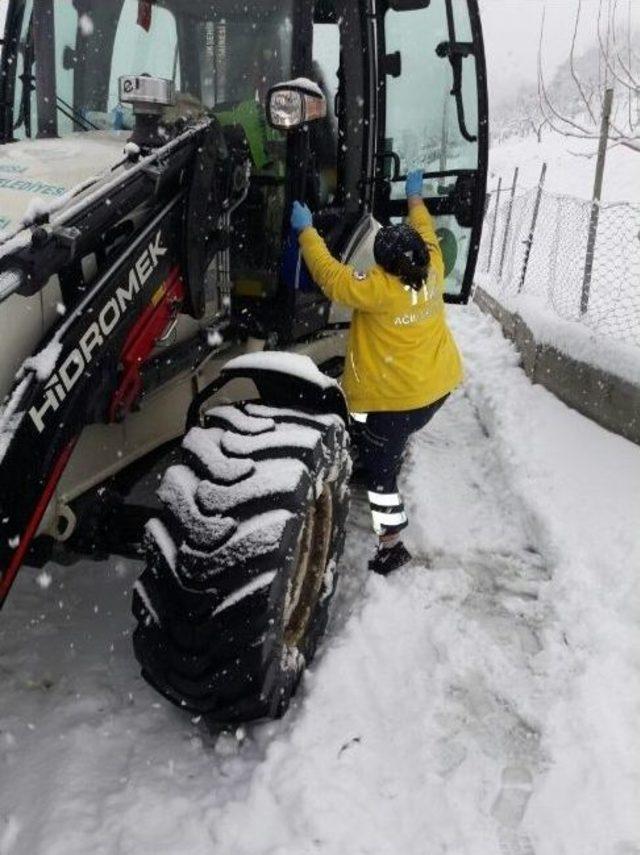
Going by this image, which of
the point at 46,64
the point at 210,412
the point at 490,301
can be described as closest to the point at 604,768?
the point at 210,412

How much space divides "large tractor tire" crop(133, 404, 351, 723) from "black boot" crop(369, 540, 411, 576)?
3.67 feet

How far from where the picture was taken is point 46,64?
332 cm

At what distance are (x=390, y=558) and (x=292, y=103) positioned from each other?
Result: 205 centimetres

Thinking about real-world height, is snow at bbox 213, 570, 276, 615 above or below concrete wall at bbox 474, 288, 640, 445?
above

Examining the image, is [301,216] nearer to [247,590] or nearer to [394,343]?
[394,343]

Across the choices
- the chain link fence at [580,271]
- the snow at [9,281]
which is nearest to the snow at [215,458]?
the snow at [9,281]

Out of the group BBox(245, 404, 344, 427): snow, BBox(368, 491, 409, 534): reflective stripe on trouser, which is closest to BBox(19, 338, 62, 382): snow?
BBox(245, 404, 344, 427): snow

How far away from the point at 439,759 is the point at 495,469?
2818 millimetres

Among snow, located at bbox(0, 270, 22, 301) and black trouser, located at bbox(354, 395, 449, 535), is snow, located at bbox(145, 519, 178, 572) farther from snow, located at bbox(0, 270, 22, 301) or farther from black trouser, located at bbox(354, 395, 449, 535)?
black trouser, located at bbox(354, 395, 449, 535)

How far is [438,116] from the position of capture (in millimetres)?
4730

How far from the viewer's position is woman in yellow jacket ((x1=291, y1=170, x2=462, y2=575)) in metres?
3.44

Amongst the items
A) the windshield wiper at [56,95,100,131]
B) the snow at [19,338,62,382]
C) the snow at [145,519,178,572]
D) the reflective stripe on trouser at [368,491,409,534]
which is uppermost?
the windshield wiper at [56,95,100,131]

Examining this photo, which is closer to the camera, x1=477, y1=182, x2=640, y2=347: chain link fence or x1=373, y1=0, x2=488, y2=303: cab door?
x1=373, y1=0, x2=488, y2=303: cab door

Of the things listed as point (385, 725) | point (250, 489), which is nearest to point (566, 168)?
point (385, 725)
